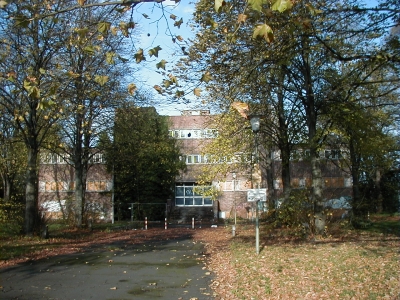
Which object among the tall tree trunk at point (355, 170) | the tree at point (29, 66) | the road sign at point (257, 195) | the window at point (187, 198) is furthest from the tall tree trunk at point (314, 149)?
the window at point (187, 198)

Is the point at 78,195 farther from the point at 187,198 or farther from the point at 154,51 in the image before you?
the point at 154,51

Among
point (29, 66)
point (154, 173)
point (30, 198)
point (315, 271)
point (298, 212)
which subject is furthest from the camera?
point (154, 173)

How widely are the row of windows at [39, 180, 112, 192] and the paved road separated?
27.4 meters

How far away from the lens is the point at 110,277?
1098 centimetres

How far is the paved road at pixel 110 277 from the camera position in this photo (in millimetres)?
9008

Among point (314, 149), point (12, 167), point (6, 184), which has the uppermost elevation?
point (12, 167)

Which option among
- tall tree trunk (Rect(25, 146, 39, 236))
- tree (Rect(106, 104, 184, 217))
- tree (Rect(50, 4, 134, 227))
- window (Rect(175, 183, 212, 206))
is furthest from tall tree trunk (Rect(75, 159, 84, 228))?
window (Rect(175, 183, 212, 206))

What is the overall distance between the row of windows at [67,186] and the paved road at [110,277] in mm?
27384

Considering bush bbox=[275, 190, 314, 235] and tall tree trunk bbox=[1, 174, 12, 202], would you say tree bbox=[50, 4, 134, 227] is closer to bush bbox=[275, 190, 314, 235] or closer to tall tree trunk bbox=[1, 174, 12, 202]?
bush bbox=[275, 190, 314, 235]

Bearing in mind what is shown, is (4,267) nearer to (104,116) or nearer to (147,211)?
(104,116)

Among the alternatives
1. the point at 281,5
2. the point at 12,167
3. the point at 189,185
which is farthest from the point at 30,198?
the point at 189,185

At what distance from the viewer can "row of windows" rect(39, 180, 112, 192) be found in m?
42.0

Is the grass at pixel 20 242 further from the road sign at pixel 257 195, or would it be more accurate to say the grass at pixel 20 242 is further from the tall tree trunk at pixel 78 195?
the road sign at pixel 257 195

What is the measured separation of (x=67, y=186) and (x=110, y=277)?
32.9 m
